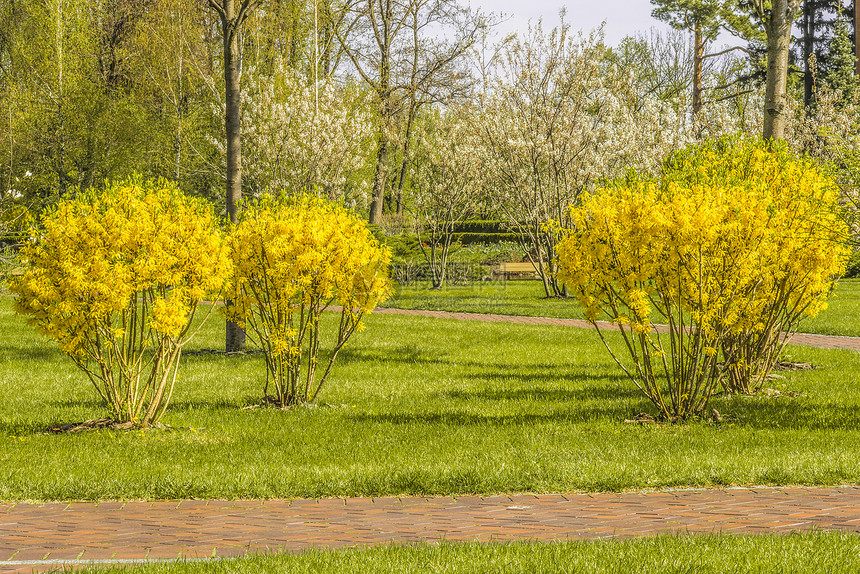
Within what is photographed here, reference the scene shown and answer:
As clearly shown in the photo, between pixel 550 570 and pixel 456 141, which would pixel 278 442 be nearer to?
pixel 550 570

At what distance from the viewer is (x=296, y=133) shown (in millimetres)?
21234

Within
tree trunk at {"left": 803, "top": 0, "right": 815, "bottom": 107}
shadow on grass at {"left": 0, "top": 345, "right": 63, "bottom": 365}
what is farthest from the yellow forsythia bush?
tree trunk at {"left": 803, "top": 0, "right": 815, "bottom": 107}

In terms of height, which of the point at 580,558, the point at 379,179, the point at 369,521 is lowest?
the point at 369,521

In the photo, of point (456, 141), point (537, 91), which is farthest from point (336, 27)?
point (537, 91)

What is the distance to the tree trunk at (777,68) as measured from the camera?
11898 mm

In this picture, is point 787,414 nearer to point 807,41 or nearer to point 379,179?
point 379,179

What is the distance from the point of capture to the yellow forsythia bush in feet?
23.9

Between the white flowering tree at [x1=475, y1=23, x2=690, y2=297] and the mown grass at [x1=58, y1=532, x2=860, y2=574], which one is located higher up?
the white flowering tree at [x1=475, y1=23, x2=690, y2=297]

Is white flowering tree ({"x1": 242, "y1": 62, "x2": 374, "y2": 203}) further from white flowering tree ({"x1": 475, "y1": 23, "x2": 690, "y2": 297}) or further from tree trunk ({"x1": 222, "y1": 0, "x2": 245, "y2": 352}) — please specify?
tree trunk ({"x1": 222, "y1": 0, "x2": 245, "y2": 352})

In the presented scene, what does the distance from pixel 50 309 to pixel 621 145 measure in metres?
18.6

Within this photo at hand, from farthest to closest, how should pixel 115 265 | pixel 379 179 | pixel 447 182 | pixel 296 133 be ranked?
pixel 379 179, pixel 447 182, pixel 296 133, pixel 115 265

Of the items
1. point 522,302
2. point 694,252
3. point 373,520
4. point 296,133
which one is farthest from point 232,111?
point 522,302

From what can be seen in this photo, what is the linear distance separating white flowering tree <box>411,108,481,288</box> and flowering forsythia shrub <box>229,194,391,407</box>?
15.8 metres

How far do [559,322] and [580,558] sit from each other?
13.6m
